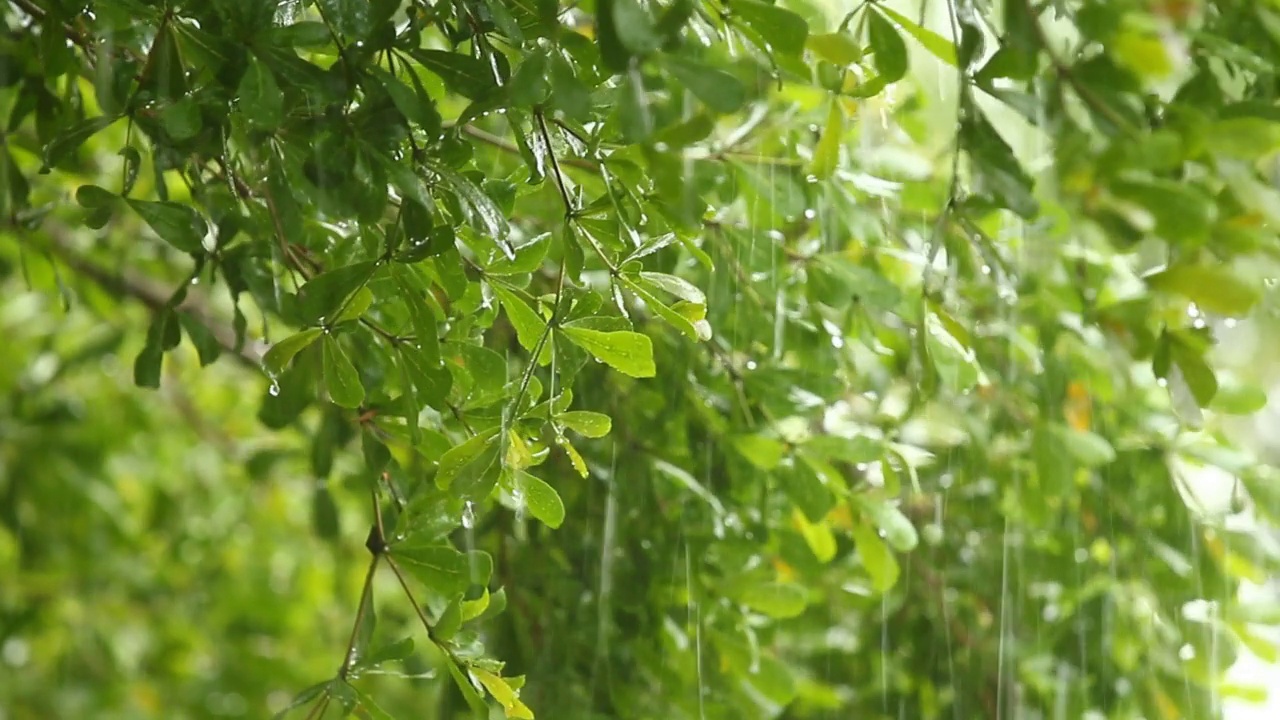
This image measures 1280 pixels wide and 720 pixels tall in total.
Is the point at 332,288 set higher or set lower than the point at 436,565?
higher

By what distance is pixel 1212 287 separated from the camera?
1.34 ft

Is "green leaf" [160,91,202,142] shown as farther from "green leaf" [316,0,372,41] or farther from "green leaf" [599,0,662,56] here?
"green leaf" [599,0,662,56]

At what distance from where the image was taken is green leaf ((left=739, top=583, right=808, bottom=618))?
777mm

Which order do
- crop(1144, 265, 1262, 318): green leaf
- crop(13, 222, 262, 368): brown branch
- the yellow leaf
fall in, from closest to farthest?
crop(1144, 265, 1262, 318): green leaf, the yellow leaf, crop(13, 222, 262, 368): brown branch

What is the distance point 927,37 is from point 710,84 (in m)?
0.16

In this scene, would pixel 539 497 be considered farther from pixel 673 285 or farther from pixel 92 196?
pixel 92 196

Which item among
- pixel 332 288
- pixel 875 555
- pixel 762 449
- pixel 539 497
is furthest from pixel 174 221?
pixel 875 555

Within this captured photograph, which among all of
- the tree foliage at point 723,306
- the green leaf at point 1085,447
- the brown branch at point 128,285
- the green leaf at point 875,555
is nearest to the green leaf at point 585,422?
the tree foliage at point 723,306

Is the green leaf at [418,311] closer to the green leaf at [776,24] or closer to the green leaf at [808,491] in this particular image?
the green leaf at [776,24]

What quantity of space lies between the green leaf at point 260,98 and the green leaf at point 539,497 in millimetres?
184

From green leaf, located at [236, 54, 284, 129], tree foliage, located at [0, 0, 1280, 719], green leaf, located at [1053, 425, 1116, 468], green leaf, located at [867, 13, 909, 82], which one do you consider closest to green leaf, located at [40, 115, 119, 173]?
tree foliage, located at [0, 0, 1280, 719]

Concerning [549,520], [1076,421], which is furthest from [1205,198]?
[1076,421]

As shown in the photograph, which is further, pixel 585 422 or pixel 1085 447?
pixel 1085 447

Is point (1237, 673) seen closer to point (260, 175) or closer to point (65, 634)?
point (260, 175)
